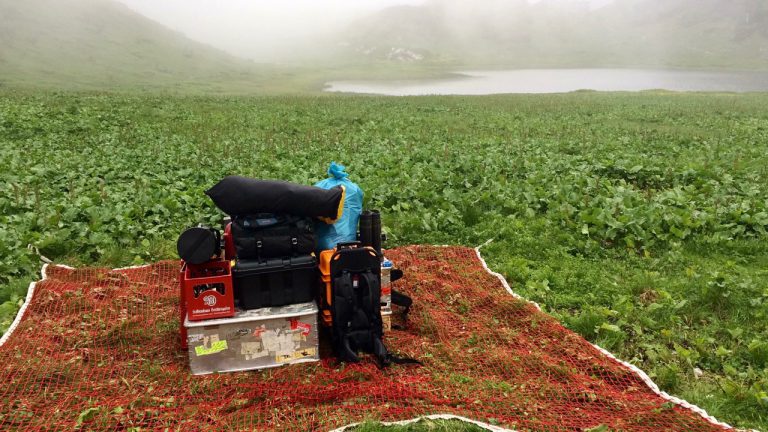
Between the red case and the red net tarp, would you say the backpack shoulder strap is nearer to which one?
the red net tarp

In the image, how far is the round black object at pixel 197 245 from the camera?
5324 millimetres

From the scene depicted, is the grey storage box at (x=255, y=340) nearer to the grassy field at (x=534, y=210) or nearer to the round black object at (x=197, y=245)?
the round black object at (x=197, y=245)

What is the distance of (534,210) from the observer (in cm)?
1076

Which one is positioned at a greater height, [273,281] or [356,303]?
[273,281]

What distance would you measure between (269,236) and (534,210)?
6.65m

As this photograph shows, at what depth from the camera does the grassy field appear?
6.41 m

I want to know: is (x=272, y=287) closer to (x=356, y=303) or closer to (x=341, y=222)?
(x=356, y=303)

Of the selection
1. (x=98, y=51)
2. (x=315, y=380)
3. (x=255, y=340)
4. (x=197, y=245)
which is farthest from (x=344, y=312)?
(x=98, y=51)

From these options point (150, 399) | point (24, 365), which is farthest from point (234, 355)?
point (24, 365)

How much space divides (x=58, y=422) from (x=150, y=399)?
705mm

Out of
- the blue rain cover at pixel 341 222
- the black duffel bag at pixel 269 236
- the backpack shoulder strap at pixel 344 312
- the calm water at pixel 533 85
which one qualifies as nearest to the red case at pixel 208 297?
the black duffel bag at pixel 269 236

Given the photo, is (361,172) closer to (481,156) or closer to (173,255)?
(481,156)

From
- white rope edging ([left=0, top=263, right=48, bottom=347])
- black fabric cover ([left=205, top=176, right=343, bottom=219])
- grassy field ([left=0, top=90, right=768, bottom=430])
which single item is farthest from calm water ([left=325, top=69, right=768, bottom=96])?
black fabric cover ([left=205, top=176, right=343, bottom=219])

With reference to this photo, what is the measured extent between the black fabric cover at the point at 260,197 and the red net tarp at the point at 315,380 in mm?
1606
